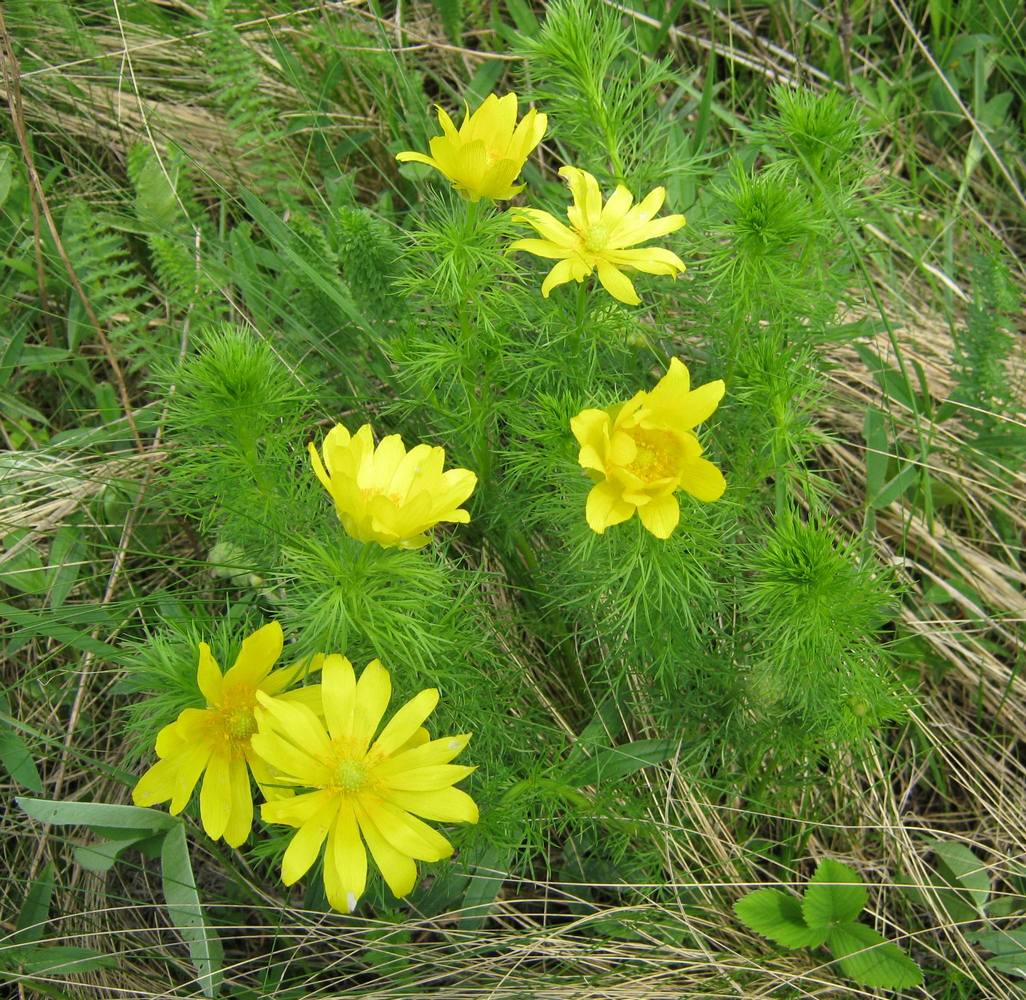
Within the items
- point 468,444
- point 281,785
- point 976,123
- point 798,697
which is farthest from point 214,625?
point 976,123

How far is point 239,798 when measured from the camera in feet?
4.62

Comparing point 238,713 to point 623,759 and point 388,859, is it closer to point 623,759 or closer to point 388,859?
point 388,859

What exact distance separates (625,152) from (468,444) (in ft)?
2.03

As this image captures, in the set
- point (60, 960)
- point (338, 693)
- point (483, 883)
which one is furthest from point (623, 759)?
point (60, 960)

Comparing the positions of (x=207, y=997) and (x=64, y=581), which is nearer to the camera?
(x=207, y=997)

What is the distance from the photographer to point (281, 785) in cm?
139

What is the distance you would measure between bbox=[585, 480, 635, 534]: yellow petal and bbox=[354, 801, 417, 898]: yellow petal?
0.47 m

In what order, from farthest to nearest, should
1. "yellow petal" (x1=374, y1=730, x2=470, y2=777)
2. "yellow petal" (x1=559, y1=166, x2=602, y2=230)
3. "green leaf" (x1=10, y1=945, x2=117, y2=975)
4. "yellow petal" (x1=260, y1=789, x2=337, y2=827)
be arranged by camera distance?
"green leaf" (x1=10, y1=945, x2=117, y2=975) < "yellow petal" (x1=559, y1=166, x2=602, y2=230) < "yellow petal" (x1=374, y1=730, x2=470, y2=777) < "yellow petal" (x1=260, y1=789, x2=337, y2=827)

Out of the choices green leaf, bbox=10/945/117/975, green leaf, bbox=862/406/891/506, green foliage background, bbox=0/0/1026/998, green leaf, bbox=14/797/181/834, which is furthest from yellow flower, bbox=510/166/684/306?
green leaf, bbox=10/945/117/975

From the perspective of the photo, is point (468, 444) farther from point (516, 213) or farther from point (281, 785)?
point (281, 785)

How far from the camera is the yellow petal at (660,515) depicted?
4.40ft

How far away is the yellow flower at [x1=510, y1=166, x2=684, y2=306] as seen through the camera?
4.89ft

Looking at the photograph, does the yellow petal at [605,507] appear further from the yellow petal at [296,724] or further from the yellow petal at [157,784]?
the yellow petal at [157,784]

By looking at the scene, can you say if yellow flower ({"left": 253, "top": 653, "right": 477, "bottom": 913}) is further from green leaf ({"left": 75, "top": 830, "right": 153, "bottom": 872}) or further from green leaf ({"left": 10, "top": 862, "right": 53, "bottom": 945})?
green leaf ({"left": 10, "top": 862, "right": 53, "bottom": 945})
